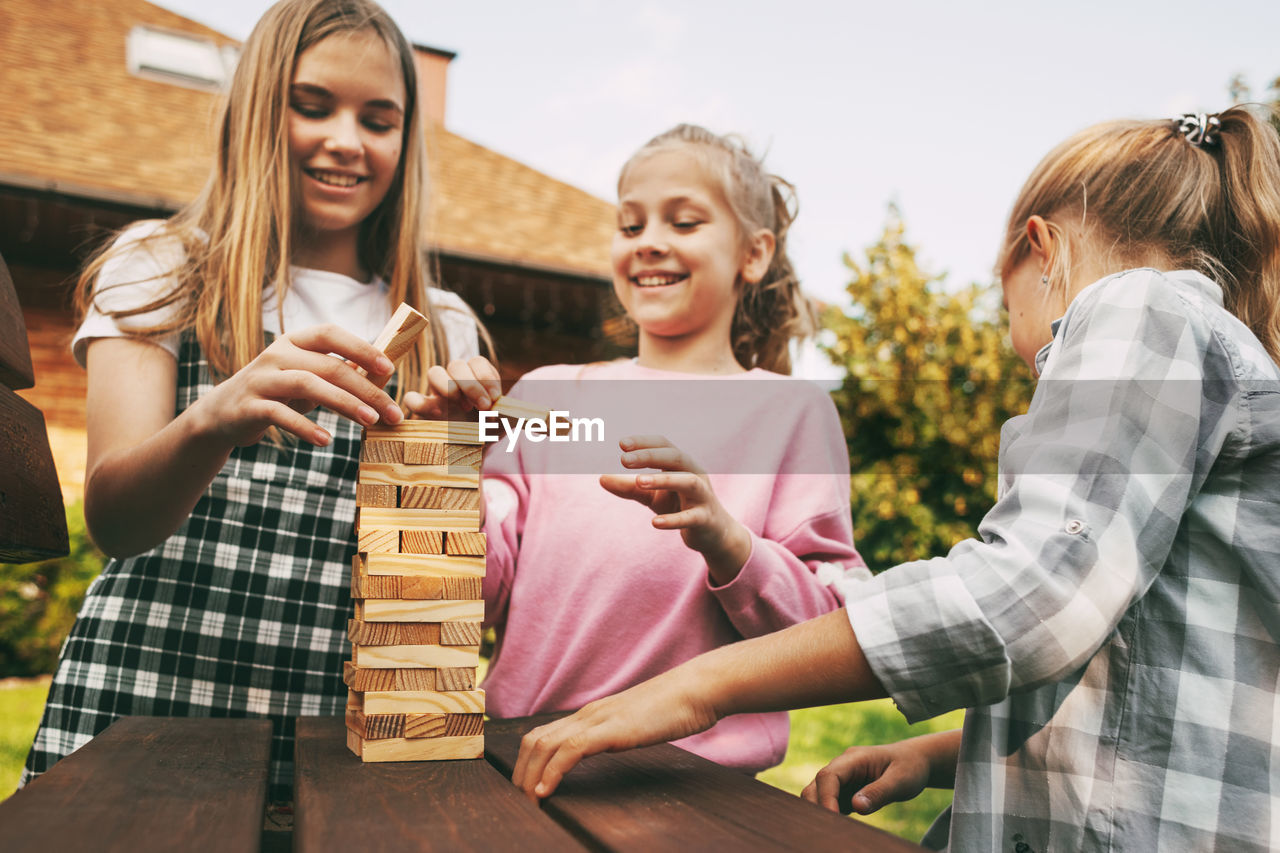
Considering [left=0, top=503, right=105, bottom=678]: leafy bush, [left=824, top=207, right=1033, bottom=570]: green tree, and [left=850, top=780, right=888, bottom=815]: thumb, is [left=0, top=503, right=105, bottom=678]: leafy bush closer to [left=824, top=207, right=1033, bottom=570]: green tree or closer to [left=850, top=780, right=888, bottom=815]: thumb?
[left=824, top=207, right=1033, bottom=570]: green tree

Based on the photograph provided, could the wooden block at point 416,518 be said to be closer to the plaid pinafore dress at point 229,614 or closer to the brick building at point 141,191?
the plaid pinafore dress at point 229,614

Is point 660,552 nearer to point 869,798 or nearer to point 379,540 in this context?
point 869,798

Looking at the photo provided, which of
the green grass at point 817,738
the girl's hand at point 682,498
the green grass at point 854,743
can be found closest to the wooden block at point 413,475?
the girl's hand at point 682,498

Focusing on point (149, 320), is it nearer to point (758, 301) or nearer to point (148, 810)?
point (148, 810)

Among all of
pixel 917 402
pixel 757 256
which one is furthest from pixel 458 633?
pixel 917 402

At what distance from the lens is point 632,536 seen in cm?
196

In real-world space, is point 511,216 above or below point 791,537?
above

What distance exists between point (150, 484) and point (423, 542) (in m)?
0.59

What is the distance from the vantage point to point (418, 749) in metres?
1.30

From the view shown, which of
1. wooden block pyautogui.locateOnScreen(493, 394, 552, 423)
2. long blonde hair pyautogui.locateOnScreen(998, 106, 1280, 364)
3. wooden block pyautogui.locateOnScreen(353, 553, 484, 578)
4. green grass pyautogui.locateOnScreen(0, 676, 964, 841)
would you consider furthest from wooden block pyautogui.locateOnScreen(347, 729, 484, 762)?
green grass pyautogui.locateOnScreen(0, 676, 964, 841)

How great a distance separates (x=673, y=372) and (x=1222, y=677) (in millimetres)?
1330

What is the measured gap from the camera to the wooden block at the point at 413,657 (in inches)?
50.4

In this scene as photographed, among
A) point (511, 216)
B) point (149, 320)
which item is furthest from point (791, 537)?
point (511, 216)

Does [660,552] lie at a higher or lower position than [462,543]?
lower
